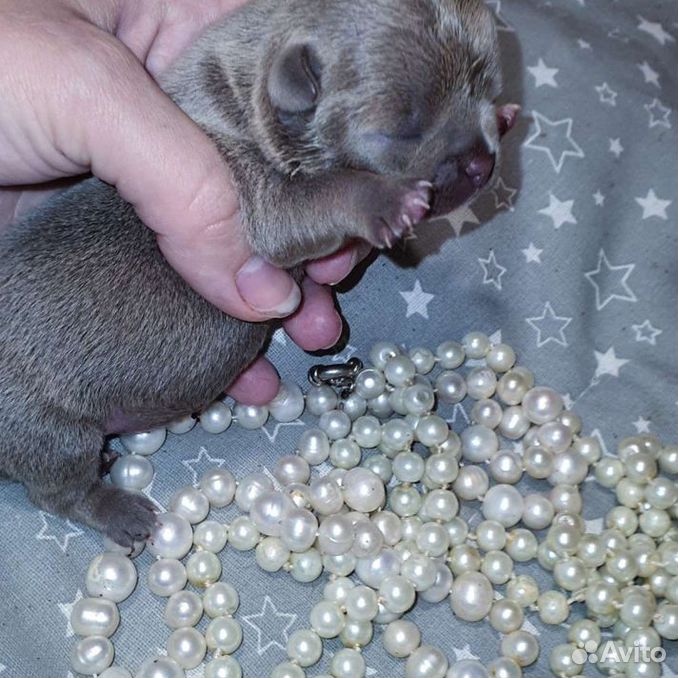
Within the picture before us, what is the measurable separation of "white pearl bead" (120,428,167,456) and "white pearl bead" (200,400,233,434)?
4.8 inches

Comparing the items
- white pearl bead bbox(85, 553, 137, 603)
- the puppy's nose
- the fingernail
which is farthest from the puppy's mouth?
white pearl bead bbox(85, 553, 137, 603)

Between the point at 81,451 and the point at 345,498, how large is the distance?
2.18 feet

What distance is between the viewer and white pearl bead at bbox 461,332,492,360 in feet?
8.83

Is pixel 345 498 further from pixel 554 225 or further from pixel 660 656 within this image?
pixel 554 225

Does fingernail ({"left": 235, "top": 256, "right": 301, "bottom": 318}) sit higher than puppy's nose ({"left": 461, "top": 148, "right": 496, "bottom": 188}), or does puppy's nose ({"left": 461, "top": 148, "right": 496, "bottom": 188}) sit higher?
puppy's nose ({"left": 461, "top": 148, "right": 496, "bottom": 188})

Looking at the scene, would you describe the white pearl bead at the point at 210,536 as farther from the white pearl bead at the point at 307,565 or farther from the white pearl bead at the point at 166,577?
the white pearl bead at the point at 307,565

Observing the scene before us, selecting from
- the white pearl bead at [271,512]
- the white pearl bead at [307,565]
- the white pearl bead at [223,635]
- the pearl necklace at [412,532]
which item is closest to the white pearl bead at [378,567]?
the pearl necklace at [412,532]

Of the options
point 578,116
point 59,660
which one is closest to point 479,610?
point 59,660

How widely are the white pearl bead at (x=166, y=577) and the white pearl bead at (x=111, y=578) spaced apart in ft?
0.16

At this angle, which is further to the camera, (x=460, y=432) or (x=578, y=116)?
(x=578, y=116)

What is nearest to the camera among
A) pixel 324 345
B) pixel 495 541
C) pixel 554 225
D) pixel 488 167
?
pixel 488 167

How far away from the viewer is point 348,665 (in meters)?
2.19

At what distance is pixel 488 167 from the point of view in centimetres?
200

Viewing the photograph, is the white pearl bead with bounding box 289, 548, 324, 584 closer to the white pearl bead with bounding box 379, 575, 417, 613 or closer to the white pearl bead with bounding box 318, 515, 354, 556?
the white pearl bead with bounding box 318, 515, 354, 556
